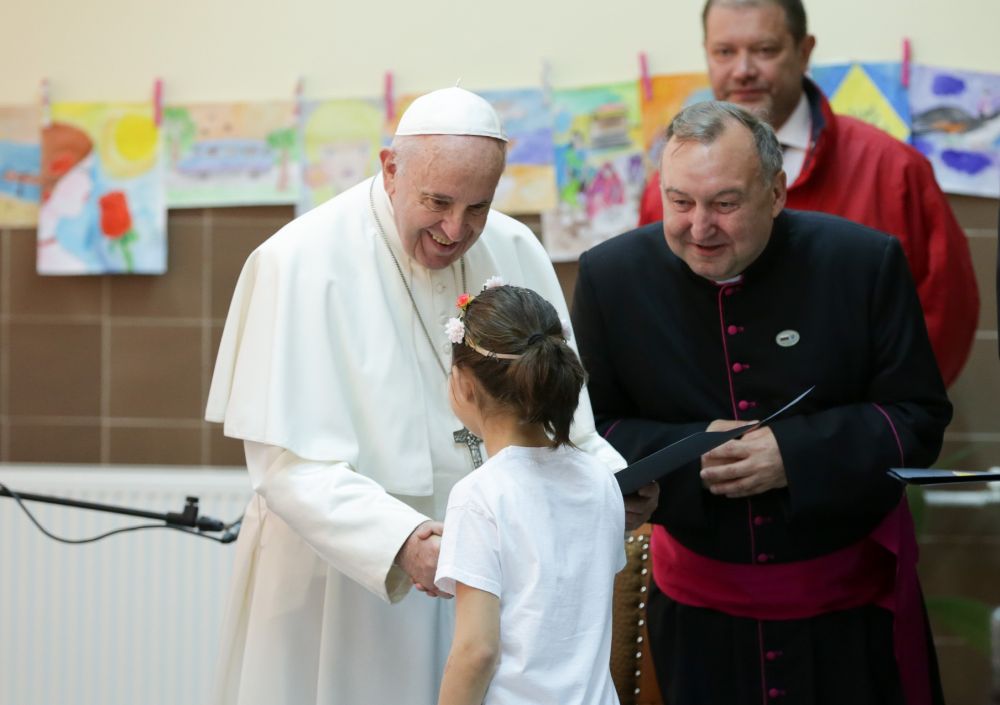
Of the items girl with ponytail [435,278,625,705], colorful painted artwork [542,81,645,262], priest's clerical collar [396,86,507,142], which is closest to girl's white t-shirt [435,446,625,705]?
girl with ponytail [435,278,625,705]

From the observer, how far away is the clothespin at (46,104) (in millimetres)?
4641

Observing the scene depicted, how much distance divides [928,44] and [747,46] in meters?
1.01

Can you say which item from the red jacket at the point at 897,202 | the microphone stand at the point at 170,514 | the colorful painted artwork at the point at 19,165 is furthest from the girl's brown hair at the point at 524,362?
the colorful painted artwork at the point at 19,165

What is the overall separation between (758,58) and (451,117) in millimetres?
1576

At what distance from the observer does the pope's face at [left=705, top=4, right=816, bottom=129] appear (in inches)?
143

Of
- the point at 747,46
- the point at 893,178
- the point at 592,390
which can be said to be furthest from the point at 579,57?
the point at 592,390

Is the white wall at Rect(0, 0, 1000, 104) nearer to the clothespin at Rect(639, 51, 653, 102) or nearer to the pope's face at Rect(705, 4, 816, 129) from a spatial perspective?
the clothespin at Rect(639, 51, 653, 102)

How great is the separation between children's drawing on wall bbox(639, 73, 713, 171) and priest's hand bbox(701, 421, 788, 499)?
2.01 metres

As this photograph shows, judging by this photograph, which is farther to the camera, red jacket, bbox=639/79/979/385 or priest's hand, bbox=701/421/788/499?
red jacket, bbox=639/79/979/385

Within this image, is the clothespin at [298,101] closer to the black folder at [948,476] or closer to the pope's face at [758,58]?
the pope's face at [758,58]

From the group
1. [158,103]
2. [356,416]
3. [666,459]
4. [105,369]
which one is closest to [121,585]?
[105,369]

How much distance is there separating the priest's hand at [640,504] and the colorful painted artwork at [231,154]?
2487mm

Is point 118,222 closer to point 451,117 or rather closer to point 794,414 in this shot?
point 451,117

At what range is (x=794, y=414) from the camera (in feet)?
8.56
